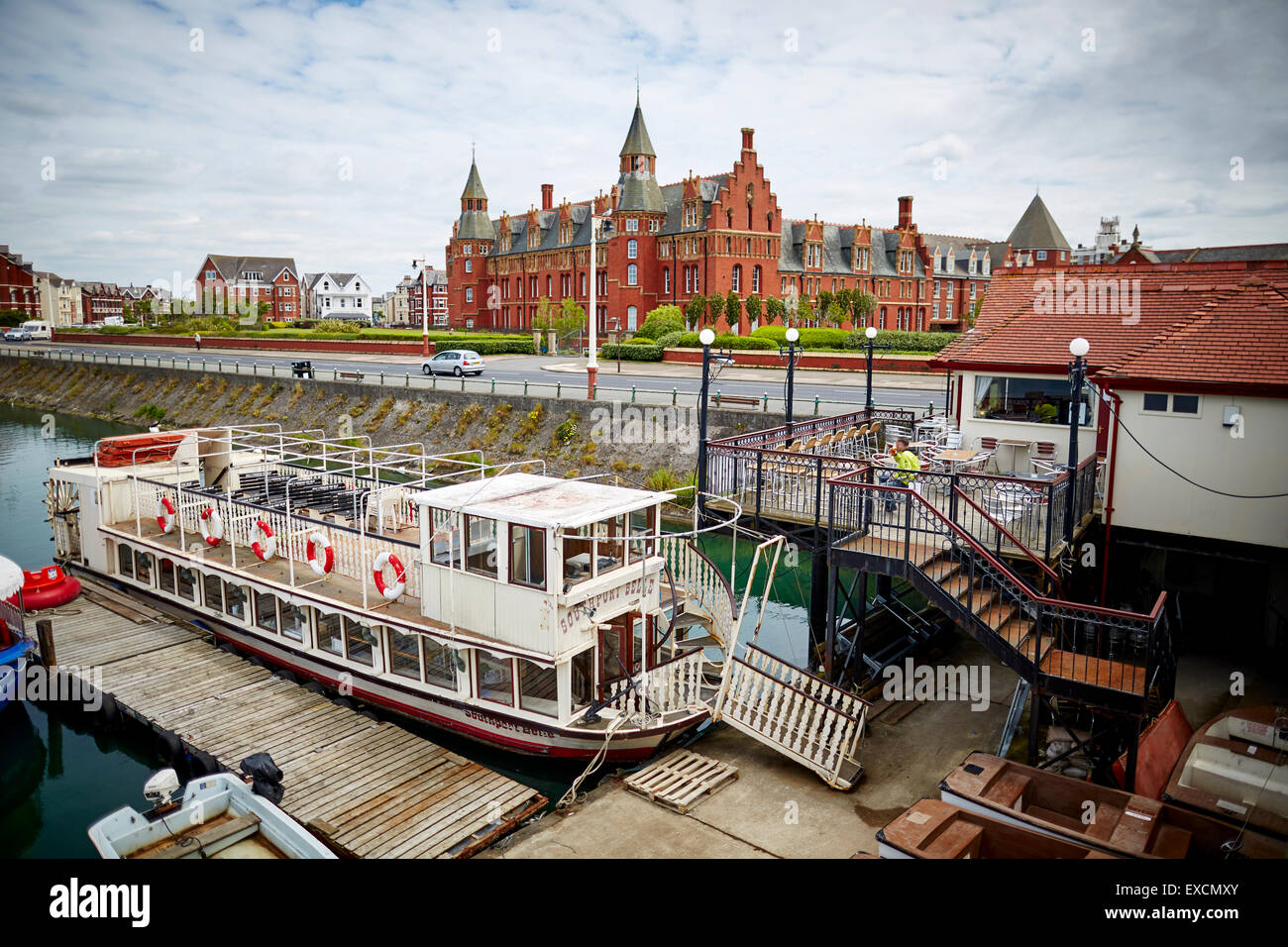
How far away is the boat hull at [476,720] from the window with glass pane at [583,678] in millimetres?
705

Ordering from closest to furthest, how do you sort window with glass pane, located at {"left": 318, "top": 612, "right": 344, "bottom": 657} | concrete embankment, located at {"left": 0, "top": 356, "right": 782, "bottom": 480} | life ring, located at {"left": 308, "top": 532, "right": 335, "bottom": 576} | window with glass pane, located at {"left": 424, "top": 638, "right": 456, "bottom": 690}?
window with glass pane, located at {"left": 424, "top": 638, "right": 456, "bottom": 690}
life ring, located at {"left": 308, "top": 532, "right": 335, "bottom": 576}
window with glass pane, located at {"left": 318, "top": 612, "right": 344, "bottom": 657}
concrete embankment, located at {"left": 0, "top": 356, "right": 782, "bottom": 480}

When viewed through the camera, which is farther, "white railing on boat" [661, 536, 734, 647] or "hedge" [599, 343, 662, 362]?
"hedge" [599, 343, 662, 362]

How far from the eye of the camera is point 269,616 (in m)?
17.4

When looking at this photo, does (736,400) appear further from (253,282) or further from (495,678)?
(253,282)

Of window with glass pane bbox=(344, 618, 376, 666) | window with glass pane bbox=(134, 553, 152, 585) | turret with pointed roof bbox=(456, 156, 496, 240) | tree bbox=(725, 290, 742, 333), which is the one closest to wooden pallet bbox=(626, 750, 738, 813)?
window with glass pane bbox=(344, 618, 376, 666)

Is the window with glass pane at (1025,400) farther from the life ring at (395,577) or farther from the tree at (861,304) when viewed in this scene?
the tree at (861,304)

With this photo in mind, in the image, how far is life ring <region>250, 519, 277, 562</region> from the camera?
54.8 feet

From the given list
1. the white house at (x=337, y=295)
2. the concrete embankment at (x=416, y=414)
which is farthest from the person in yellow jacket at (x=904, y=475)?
the white house at (x=337, y=295)

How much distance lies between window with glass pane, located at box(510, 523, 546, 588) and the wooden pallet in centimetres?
312

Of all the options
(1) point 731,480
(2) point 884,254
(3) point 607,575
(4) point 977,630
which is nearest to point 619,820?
(3) point 607,575

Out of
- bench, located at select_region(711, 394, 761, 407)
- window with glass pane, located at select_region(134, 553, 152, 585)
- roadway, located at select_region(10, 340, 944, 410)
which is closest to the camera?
window with glass pane, located at select_region(134, 553, 152, 585)

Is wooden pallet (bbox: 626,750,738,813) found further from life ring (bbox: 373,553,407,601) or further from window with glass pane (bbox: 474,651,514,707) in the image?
life ring (bbox: 373,553,407,601)

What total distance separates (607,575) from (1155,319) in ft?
41.7

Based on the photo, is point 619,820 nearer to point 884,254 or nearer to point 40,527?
point 40,527
